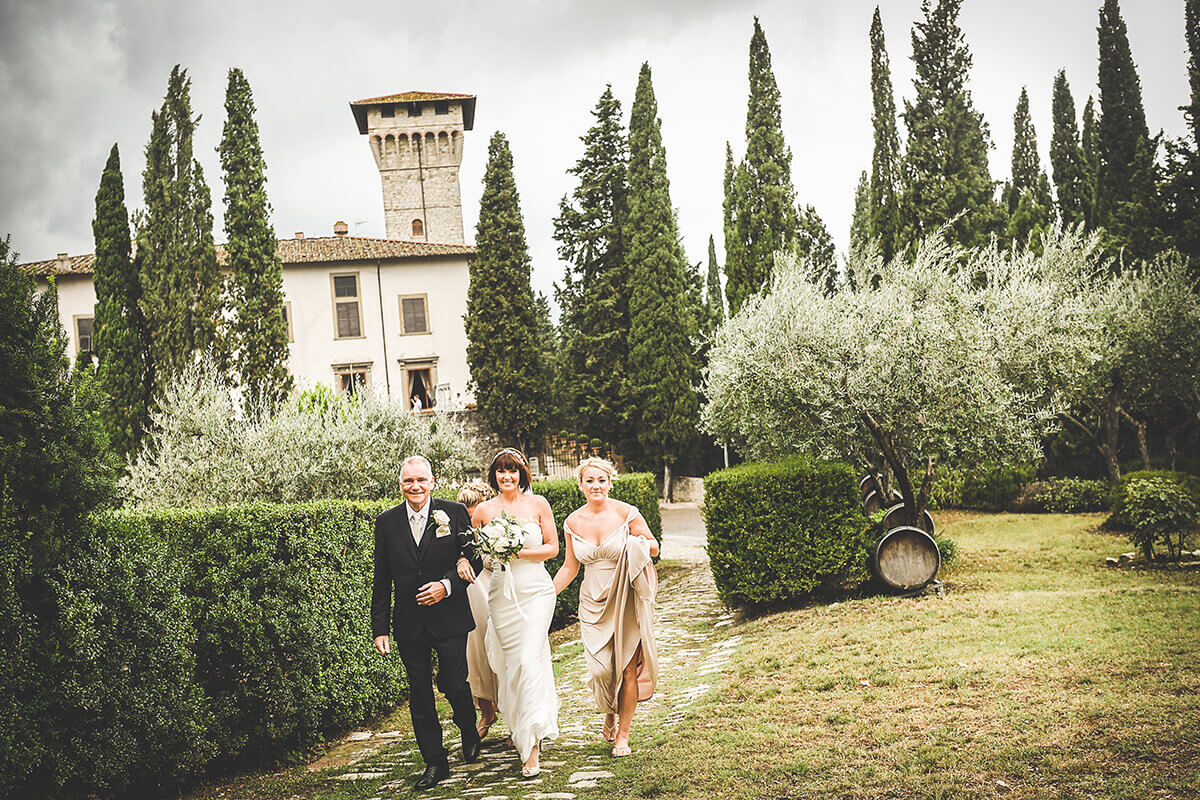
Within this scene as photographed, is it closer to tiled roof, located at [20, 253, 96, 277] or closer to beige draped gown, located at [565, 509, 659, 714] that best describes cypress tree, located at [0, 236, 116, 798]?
beige draped gown, located at [565, 509, 659, 714]

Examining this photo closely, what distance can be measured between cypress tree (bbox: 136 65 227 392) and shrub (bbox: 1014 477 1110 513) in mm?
24988

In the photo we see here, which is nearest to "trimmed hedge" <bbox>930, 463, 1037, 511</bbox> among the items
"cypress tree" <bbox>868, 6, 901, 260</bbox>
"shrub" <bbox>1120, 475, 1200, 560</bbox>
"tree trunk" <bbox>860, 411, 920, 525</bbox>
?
"shrub" <bbox>1120, 475, 1200, 560</bbox>

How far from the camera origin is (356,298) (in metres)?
35.6

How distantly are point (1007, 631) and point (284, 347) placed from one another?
2583 centimetres

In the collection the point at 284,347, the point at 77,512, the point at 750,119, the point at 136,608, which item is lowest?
the point at 136,608

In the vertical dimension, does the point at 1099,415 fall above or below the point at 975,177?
below

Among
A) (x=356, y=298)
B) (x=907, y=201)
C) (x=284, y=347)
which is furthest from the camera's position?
(x=356, y=298)

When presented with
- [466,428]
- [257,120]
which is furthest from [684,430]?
[257,120]

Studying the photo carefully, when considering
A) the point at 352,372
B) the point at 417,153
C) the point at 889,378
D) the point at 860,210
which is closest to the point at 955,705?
the point at 889,378

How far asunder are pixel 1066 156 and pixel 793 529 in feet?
123

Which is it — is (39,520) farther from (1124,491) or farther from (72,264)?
(72,264)

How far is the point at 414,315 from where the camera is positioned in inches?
1419

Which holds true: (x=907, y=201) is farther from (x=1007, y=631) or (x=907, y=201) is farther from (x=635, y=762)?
(x=635, y=762)

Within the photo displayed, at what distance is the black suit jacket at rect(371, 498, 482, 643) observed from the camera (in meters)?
5.42
